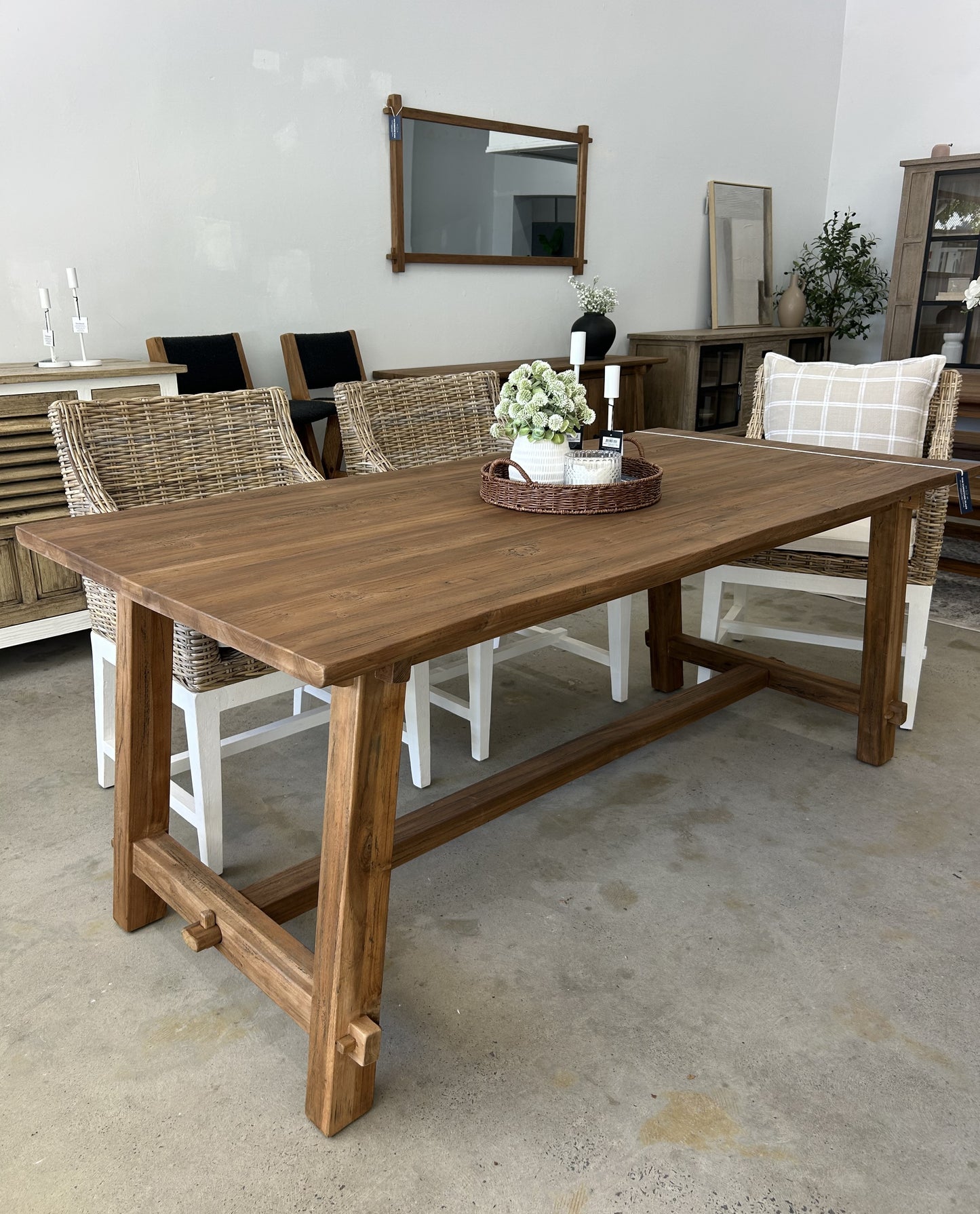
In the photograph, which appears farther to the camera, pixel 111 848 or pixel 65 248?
pixel 65 248

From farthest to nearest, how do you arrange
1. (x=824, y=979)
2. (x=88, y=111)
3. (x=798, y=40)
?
(x=798, y=40) → (x=88, y=111) → (x=824, y=979)

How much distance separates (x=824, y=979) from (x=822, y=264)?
5850mm

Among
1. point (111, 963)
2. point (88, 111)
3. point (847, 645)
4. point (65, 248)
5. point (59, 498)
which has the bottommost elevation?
point (111, 963)

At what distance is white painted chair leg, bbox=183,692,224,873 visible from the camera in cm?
182

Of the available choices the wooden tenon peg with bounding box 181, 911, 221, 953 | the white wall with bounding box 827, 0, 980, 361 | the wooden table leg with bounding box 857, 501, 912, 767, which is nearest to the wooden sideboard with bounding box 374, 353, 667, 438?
the white wall with bounding box 827, 0, 980, 361

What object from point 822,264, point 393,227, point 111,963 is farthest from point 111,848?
point 822,264

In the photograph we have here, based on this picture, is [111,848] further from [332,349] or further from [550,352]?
[550,352]

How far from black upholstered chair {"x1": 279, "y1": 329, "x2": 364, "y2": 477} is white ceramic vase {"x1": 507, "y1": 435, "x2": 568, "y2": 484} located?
7.18ft

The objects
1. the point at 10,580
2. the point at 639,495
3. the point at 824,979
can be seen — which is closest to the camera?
the point at 824,979

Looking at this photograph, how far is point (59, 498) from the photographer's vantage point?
9.96ft

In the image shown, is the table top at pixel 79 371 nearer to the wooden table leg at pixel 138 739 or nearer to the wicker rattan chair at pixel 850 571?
the wooden table leg at pixel 138 739

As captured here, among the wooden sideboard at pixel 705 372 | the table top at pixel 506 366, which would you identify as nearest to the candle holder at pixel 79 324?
the table top at pixel 506 366

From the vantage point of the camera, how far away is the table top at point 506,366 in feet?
14.6

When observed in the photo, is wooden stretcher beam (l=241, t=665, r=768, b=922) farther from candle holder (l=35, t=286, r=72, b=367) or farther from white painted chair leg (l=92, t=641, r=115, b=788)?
candle holder (l=35, t=286, r=72, b=367)
